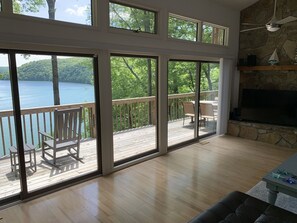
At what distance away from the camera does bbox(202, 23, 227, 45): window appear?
4720mm

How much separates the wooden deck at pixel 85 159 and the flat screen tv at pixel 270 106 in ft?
3.71

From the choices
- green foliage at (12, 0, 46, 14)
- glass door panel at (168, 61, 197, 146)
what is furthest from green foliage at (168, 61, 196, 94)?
green foliage at (12, 0, 46, 14)

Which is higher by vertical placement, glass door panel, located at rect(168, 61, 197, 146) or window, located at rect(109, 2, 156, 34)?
window, located at rect(109, 2, 156, 34)

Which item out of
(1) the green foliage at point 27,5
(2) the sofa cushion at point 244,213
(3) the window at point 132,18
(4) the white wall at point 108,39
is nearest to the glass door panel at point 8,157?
(4) the white wall at point 108,39

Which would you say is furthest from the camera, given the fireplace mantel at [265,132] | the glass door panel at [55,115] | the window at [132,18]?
the fireplace mantel at [265,132]

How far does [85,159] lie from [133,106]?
147 cm

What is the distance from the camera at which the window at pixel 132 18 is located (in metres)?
3.26

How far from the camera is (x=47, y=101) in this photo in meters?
2.98

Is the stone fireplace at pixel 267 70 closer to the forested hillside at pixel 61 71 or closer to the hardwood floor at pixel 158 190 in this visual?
the hardwood floor at pixel 158 190

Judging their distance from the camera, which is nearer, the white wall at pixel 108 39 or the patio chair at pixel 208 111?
the white wall at pixel 108 39

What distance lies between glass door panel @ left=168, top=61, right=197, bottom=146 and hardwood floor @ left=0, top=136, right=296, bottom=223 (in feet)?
2.63

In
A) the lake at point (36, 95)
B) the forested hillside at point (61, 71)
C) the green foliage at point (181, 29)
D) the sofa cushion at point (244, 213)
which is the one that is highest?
the green foliage at point (181, 29)

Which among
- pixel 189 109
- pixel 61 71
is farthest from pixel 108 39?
pixel 189 109

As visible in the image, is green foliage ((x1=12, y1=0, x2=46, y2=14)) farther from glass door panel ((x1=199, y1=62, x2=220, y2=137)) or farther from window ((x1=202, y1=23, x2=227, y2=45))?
glass door panel ((x1=199, y1=62, x2=220, y2=137))
